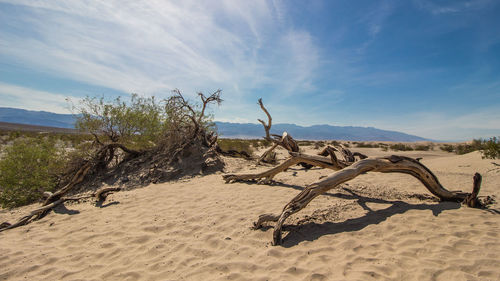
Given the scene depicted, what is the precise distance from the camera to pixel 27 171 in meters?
8.26

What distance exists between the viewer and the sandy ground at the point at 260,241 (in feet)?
10.2

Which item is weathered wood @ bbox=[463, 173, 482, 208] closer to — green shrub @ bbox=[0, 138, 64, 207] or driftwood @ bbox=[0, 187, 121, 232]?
driftwood @ bbox=[0, 187, 121, 232]

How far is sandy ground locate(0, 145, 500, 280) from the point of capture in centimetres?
311

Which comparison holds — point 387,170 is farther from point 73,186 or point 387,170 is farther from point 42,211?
point 73,186

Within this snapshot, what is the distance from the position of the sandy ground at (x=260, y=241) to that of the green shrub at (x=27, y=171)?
1.88 metres

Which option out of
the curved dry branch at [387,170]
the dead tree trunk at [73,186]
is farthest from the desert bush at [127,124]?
the curved dry branch at [387,170]

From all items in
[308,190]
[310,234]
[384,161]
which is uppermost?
[384,161]

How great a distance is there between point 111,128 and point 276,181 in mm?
8361

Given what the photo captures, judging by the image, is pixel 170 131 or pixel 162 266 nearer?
pixel 162 266

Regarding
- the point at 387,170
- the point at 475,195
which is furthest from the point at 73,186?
the point at 475,195

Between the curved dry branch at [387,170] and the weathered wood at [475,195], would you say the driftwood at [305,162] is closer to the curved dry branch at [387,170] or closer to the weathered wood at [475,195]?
the curved dry branch at [387,170]

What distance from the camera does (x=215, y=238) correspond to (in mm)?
4207

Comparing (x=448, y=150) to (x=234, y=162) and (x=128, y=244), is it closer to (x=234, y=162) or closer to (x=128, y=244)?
(x=234, y=162)

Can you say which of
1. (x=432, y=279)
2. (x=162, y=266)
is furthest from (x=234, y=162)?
(x=432, y=279)
